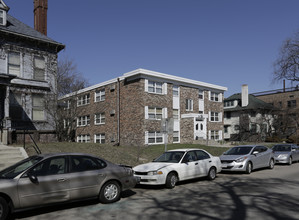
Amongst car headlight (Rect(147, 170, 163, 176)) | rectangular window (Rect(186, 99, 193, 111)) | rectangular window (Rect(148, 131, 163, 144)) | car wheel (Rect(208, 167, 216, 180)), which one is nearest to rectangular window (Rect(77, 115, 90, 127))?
rectangular window (Rect(148, 131, 163, 144))

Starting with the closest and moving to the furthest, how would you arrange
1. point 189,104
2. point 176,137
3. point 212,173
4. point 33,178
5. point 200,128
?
point 33,178 → point 212,173 → point 176,137 → point 200,128 → point 189,104

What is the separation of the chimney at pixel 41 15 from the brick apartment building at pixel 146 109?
6518mm

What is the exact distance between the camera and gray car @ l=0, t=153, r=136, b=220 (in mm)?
6457

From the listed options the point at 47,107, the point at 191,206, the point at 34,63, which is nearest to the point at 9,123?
the point at 47,107

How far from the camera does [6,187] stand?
249 inches

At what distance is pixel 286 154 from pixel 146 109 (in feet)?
44.8

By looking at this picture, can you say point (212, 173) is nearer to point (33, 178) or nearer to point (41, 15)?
point (33, 178)

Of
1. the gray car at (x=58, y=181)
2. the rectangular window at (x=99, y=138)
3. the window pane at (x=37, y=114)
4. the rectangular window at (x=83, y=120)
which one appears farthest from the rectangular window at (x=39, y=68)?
the gray car at (x=58, y=181)

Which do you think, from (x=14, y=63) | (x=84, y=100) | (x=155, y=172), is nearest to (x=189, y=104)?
(x=84, y=100)

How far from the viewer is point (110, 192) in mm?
8086

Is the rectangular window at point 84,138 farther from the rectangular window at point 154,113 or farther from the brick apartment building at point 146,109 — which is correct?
the rectangular window at point 154,113

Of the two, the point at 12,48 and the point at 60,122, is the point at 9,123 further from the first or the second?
the point at 12,48

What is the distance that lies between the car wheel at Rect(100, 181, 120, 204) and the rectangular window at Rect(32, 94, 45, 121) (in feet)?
50.5

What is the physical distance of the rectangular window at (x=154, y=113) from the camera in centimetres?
2844
